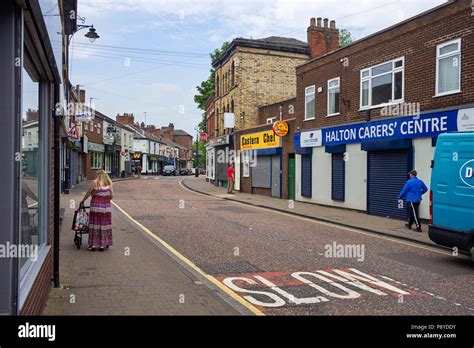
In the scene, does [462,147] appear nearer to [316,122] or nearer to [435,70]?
[435,70]

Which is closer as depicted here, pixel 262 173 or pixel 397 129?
pixel 397 129

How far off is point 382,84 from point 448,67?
11.1ft

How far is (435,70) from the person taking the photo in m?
15.3

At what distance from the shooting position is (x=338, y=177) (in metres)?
20.7

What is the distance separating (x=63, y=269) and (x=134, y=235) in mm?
4171

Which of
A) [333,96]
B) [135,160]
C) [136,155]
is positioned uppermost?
[333,96]

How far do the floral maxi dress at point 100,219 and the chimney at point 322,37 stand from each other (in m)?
26.9

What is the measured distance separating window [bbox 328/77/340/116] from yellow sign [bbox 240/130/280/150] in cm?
577
